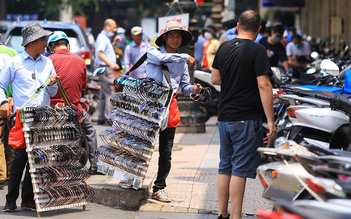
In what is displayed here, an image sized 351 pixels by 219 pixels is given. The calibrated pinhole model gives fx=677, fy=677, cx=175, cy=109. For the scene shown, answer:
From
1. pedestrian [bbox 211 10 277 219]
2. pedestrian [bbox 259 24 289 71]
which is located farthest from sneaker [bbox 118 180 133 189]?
pedestrian [bbox 259 24 289 71]

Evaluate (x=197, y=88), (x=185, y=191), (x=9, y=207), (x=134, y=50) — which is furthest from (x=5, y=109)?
(x=134, y=50)

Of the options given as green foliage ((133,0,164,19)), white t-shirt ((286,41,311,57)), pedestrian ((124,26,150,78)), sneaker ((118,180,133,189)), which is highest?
pedestrian ((124,26,150,78))

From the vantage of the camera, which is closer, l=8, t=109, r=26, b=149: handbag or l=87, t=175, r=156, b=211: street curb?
l=8, t=109, r=26, b=149: handbag

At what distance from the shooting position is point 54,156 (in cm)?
643

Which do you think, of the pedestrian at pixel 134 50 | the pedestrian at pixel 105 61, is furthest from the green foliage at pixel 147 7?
the pedestrian at pixel 105 61

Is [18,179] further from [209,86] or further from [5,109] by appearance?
[209,86]

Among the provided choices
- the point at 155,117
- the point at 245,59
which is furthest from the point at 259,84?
the point at 155,117

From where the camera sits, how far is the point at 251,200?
7059 mm

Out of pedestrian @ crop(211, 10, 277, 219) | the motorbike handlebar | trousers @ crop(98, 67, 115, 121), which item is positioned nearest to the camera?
pedestrian @ crop(211, 10, 277, 219)

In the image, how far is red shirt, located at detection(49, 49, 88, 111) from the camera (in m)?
7.92

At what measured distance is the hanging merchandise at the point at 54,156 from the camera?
6336 millimetres

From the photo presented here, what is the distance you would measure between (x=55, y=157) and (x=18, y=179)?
54 cm

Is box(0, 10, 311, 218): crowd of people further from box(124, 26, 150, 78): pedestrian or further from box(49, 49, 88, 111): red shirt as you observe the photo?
box(124, 26, 150, 78): pedestrian

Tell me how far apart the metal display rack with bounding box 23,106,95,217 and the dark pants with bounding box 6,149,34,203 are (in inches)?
11.3
